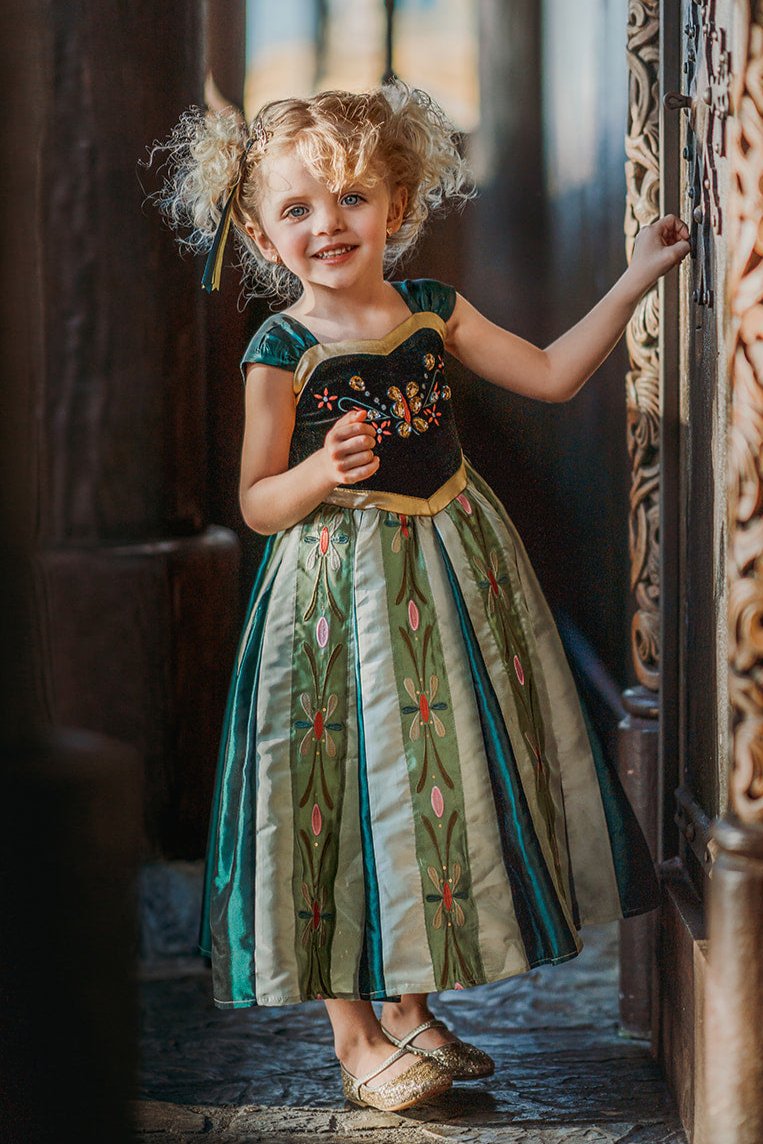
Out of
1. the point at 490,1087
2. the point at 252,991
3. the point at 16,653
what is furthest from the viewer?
the point at 490,1087

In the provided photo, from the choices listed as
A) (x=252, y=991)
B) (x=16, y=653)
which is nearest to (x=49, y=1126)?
(x=16, y=653)

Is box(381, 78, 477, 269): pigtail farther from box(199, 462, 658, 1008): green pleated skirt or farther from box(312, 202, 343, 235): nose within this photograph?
box(199, 462, 658, 1008): green pleated skirt

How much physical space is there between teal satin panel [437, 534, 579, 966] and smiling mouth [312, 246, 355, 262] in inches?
13.6

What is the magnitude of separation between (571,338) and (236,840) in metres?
0.59

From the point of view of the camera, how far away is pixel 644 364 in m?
1.53

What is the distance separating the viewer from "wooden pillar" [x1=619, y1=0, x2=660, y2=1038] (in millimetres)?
1487

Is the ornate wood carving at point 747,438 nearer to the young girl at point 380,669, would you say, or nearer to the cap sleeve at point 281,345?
the young girl at point 380,669

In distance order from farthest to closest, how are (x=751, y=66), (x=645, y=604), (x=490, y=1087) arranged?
(x=645, y=604) < (x=490, y=1087) < (x=751, y=66)

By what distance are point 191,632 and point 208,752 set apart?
158mm

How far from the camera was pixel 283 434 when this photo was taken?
1.38m


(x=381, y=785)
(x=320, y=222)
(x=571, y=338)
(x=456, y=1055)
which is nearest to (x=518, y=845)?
(x=381, y=785)

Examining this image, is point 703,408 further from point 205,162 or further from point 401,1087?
point 401,1087

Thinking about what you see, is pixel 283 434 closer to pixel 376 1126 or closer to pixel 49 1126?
pixel 376 1126

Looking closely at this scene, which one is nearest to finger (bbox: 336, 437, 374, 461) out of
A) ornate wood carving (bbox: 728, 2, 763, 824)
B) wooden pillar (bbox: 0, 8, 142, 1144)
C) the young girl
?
the young girl
